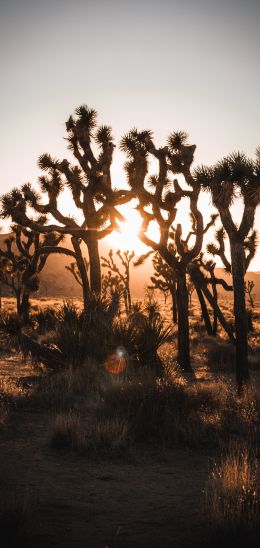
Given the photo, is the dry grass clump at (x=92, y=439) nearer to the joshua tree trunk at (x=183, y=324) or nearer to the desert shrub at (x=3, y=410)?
the desert shrub at (x=3, y=410)

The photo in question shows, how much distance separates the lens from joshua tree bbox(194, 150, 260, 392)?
9.91 metres

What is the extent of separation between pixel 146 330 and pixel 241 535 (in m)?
7.50

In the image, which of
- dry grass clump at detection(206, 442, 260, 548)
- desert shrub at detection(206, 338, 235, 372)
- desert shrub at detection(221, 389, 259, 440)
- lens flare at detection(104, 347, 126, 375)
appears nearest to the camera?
dry grass clump at detection(206, 442, 260, 548)

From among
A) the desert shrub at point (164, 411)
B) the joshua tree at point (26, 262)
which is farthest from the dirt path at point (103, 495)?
the joshua tree at point (26, 262)

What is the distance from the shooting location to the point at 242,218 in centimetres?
1009

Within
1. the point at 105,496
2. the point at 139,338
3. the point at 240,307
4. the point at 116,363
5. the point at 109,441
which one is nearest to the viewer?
the point at 105,496

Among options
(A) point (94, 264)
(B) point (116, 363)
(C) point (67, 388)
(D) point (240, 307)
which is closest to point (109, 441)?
(C) point (67, 388)

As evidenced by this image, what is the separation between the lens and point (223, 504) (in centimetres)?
366

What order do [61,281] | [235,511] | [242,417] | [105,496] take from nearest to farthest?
1. [235,511]
2. [105,496]
3. [242,417]
4. [61,281]

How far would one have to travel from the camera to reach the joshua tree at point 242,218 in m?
9.91

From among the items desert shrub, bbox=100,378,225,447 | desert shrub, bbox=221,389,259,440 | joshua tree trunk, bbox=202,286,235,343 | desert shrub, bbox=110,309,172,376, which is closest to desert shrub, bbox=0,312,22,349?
joshua tree trunk, bbox=202,286,235,343

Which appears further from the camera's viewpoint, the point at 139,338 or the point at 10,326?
the point at 10,326

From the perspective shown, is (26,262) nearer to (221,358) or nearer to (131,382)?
(221,358)

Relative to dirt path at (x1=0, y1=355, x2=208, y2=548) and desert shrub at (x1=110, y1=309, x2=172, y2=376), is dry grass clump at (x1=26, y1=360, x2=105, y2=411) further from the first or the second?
dirt path at (x1=0, y1=355, x2=208, y2=548)
